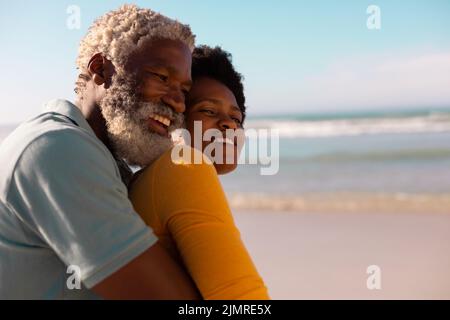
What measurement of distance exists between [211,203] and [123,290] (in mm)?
355

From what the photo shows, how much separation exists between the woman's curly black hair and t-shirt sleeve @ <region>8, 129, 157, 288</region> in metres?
1.18

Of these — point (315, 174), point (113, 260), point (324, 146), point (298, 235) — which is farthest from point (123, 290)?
point (324, 146)

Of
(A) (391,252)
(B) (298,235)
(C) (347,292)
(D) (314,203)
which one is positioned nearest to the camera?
(C) (347,292)

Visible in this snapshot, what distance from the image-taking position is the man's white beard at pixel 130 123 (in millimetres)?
1911

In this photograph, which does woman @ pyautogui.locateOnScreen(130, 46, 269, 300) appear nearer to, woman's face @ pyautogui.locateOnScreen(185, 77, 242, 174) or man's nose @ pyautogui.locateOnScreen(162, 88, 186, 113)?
man's nose @ pyautogui.locateOnScreen(162, 88, 186, 113)

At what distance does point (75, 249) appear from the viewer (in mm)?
1423

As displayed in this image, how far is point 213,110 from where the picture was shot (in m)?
2.42

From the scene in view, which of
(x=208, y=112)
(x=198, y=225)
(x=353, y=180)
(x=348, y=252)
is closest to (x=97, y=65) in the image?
(x=208, y=112)

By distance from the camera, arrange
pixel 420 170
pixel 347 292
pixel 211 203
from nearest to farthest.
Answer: pixel 211 203, pixel 347 292, pixel 420 170

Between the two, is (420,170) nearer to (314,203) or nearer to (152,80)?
(314,203)

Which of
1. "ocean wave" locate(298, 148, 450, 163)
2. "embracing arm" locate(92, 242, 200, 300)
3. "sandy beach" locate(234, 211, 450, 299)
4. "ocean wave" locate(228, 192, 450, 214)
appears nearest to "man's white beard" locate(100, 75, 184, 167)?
"embracing arm" locate(92, 242, 200, 300)

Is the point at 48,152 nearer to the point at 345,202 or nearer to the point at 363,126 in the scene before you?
the point at 345,202

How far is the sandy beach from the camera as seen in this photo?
196 inches

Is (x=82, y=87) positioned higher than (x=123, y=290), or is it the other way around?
(x=82, y=87)
